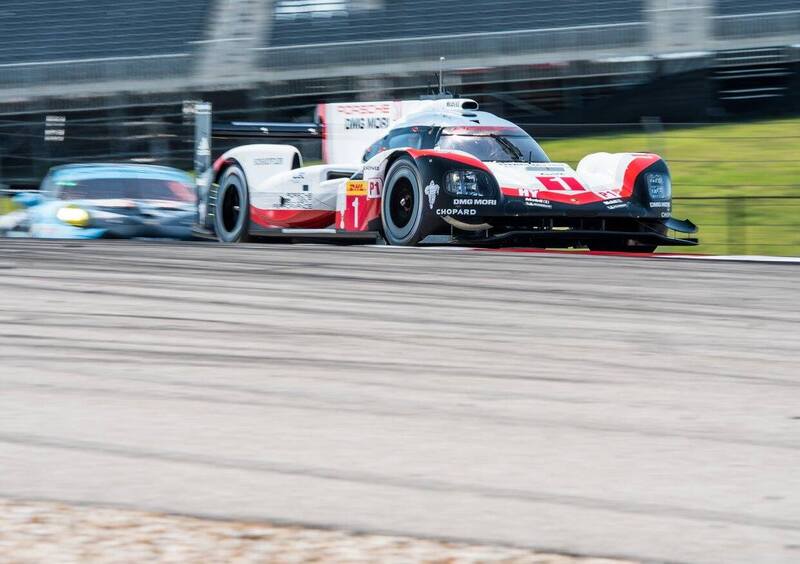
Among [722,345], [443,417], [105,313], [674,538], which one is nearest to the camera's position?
[674,538]

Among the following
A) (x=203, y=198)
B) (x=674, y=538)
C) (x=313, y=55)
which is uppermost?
(x=313, y=55)

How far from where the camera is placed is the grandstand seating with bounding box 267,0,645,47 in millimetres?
22375

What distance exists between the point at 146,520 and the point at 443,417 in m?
1.29

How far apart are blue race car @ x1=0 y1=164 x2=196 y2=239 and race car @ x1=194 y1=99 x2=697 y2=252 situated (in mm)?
854

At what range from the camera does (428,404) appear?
4.10 metres

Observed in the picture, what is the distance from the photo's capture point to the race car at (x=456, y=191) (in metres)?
9.27

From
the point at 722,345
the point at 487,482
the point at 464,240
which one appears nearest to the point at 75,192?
the point at 464,240

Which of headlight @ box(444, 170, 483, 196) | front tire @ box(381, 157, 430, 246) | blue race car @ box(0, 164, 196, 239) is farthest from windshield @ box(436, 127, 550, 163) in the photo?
blue race car @ box(0, 164, 196, 239)

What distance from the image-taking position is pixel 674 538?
2732 millimetres

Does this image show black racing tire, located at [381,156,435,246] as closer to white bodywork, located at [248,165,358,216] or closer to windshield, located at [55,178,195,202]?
white bodywork, located at [248,165,358,216]

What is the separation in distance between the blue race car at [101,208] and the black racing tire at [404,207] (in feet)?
9.07

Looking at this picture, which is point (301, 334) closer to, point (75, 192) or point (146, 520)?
point (146, 520)

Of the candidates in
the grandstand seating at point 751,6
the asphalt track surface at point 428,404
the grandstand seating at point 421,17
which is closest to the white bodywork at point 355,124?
the asphalt track surface at point 428,404

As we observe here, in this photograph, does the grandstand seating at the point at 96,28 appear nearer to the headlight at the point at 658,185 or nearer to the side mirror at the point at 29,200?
the side mirror at the point at 29,200
